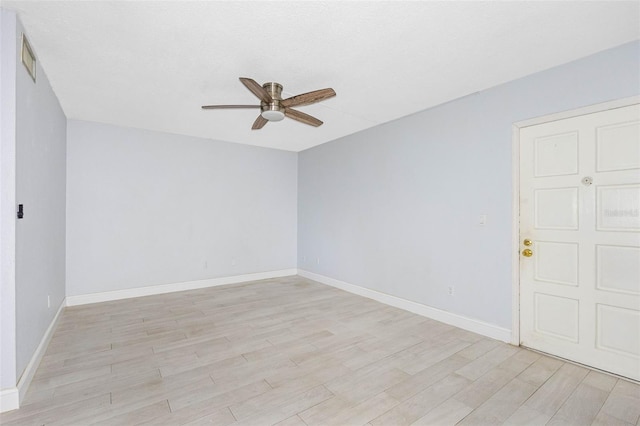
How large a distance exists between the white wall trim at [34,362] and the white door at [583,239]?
412 centimetres

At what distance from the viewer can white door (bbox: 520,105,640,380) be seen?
7.54 ft

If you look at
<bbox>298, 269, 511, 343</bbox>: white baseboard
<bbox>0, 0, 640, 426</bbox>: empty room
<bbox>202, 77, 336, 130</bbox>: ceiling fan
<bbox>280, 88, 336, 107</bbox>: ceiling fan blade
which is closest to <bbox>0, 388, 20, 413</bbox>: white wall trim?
<bbox>0, 0, 640, 426</bbox>: empty room

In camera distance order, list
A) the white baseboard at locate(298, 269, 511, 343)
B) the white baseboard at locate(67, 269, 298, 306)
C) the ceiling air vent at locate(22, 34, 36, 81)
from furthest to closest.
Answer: the white baseboard at locate(67, 269, 298, 306), the white baseboard at locate(298, 269, 511, 343), the ceiling air vent at locate(22, 34, 36, 81)

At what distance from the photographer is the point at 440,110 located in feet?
11.7

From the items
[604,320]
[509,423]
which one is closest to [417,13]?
[509,423]

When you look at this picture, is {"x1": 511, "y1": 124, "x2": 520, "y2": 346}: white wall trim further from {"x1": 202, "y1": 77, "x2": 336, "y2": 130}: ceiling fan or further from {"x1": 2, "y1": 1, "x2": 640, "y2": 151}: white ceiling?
{"x1": 202, "y1": 77, "x2": 336, "y2": 130}: ceiling fan

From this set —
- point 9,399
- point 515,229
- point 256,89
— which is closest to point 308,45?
point 256,89

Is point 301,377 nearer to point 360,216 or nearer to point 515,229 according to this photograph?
point 515,229

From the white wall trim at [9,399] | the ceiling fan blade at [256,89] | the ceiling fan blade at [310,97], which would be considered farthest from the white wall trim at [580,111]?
the white wall trim at [9,399]

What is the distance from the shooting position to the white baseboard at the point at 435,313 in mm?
3018

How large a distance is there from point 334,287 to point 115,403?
3.56 metres

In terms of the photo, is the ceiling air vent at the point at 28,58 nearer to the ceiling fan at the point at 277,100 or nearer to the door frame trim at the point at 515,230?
the ceiling fan at the point at 277,100

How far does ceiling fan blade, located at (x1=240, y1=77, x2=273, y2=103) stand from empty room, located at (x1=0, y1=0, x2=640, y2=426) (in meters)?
0.06

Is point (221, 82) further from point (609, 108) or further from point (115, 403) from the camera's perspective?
point (609, 108)
